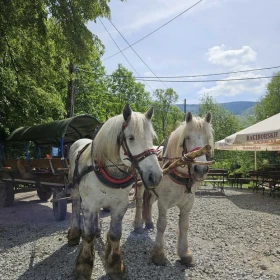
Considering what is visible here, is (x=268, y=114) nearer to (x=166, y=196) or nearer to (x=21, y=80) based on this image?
(x=21, y=80)

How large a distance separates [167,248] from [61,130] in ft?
10.0

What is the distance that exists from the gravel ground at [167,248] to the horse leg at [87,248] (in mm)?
257

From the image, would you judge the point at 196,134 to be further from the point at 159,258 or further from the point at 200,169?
the point at 159,258

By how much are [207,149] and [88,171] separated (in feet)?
4.26

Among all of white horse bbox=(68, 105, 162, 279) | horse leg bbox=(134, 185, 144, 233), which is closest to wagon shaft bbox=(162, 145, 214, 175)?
white horse bbox=(68, 105, 162, 279)

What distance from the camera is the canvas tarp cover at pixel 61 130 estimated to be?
19.0 ft

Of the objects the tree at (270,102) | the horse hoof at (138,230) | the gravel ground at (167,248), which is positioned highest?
the tree at (270,102)

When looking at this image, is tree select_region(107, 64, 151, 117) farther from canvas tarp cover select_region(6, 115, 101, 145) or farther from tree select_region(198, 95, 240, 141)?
canvas tarp cover select_region(6, 115, 101, 145)

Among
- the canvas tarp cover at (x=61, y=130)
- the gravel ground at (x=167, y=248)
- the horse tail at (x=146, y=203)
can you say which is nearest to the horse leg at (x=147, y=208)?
the horse tail at (x=146, y=203)

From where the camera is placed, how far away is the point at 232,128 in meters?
40.6

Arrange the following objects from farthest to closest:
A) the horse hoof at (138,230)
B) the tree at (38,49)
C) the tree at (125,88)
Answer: the tree at (125,88)
the tree at (38,49)
the horse hoof at (138,230)

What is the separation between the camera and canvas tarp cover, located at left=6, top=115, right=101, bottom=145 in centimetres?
579

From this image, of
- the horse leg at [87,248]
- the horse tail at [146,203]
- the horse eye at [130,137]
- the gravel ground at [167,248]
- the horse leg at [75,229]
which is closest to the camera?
the horse eye at [130,137]

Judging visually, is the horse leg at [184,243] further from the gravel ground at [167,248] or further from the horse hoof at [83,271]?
the horse hoof at [83,271]
